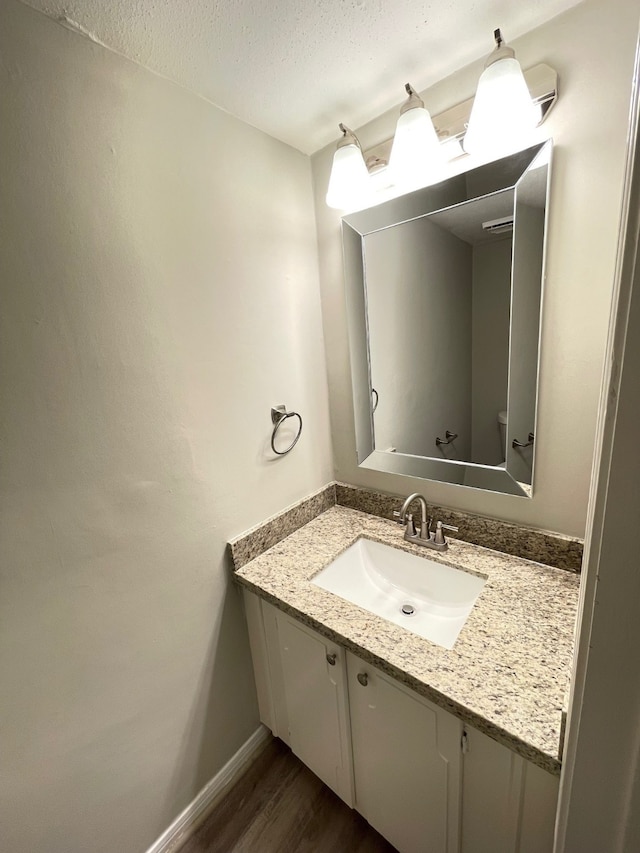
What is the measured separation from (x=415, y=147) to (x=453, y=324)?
50cm

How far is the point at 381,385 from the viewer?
4.37 ft

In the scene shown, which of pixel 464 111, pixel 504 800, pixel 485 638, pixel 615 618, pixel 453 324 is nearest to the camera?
pixel 615 618

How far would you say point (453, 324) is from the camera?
1149 millimetres

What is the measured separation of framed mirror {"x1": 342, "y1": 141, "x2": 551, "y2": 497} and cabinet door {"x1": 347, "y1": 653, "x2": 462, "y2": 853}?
64 cm

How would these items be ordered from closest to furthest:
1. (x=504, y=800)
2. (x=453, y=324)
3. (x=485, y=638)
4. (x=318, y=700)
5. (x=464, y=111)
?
(x=504, y=800)
(x=485, y=638)
(x=464, y=111)
(x=318, y=700)
(x=453, y=324)

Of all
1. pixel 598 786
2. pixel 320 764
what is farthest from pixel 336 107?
pixel 320 764

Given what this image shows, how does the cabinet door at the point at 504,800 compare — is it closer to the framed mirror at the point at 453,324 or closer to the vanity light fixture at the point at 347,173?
the framed mirror at the point at 453,324

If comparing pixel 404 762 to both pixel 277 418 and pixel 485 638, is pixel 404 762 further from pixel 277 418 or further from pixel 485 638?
pixel 277 418

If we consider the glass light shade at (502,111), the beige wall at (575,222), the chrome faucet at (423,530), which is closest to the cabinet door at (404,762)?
the chrome faucet at (423,530)

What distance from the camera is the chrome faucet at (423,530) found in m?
1.15

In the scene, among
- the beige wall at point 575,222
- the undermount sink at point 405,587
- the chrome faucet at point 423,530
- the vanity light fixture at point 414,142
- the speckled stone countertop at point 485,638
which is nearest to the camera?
the speckled stone countertop at point 485,638

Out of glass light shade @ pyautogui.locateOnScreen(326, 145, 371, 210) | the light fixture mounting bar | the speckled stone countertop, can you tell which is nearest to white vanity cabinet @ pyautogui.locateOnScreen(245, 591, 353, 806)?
the speckled stone countertop

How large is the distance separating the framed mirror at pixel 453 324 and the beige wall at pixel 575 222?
37mm

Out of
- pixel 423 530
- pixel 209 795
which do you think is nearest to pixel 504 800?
pixel 423 530
